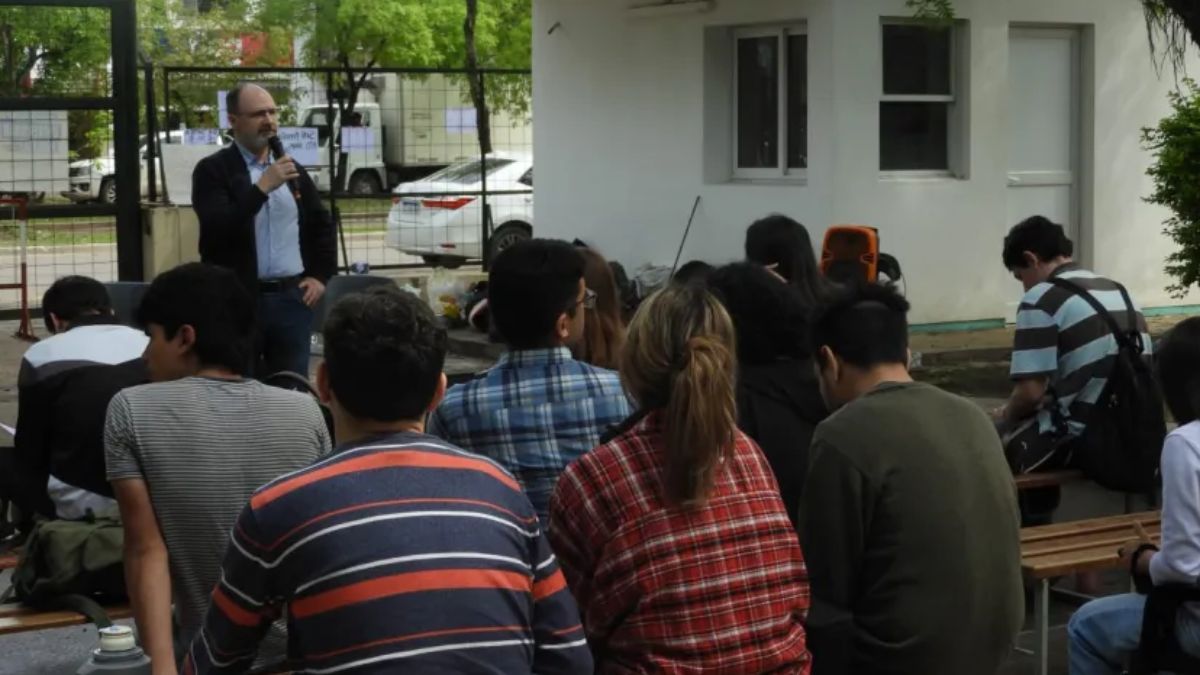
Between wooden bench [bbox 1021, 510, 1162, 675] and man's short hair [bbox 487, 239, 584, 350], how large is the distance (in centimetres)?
197

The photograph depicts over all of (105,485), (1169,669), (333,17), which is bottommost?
(1169,669)

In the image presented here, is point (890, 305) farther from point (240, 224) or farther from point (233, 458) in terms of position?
point (240, 224)

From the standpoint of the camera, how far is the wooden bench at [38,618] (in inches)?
193

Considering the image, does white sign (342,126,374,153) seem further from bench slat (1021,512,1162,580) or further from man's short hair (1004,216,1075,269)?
bench slat (1021,512,1162,580)

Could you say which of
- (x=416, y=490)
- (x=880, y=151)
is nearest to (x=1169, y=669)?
(x=416, y=490)

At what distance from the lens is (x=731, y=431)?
141 inches

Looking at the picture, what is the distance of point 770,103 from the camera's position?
1526 centimetres

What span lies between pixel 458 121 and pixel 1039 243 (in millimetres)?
14965

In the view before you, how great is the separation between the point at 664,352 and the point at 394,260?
19.6 metres

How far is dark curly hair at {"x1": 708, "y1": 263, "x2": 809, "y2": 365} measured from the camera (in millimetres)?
4836

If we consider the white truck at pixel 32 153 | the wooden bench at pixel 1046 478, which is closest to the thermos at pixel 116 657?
the wooden bench at pixel 1046 478

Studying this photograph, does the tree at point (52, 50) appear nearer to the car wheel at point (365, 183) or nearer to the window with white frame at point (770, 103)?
the car wheel at point (365, 183)

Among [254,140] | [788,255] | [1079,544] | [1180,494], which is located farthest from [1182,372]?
[254,140]

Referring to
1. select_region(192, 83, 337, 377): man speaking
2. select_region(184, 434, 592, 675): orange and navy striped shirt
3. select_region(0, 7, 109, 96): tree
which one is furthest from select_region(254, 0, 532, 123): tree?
select_region(184, 434, 592, 675): orange and navy striped shirt
